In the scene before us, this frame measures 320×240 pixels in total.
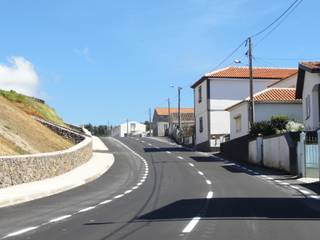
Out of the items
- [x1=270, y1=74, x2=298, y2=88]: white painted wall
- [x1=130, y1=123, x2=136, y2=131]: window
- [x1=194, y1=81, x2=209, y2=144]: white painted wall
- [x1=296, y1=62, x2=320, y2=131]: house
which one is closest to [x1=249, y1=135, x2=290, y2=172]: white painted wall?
[x1=296, y1=62, x2=320, y2=131]: house

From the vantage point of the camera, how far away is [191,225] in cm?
1233

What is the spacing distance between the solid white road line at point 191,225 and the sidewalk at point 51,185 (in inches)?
265

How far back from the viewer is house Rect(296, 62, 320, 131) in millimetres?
35406

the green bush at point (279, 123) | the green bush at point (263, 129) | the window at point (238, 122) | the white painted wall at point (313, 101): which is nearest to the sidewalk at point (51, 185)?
the green bush at point (263, 129)

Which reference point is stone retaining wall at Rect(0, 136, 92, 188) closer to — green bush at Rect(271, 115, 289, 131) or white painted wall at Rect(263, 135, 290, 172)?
white painted wall at Rect(263, 135, 290, 172)

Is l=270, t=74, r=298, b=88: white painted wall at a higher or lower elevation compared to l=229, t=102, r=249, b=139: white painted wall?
higher

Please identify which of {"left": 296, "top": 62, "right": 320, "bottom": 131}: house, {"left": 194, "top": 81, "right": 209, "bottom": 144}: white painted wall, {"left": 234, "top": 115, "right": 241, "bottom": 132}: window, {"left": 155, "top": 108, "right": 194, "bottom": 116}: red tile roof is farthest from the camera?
{"left": 155, "top": 108, "right": 194, "bottom": 116}: red tile roof

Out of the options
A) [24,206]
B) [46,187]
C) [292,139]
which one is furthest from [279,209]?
[292,139]

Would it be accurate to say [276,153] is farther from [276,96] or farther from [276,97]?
[276,96]

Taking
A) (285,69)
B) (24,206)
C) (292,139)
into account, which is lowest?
(24,206)

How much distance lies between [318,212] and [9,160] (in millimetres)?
12396

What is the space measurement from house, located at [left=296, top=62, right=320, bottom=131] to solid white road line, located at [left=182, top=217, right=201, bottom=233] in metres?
23.0

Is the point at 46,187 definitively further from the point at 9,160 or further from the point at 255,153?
the point at 255,153

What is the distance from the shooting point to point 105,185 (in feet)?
82.2
